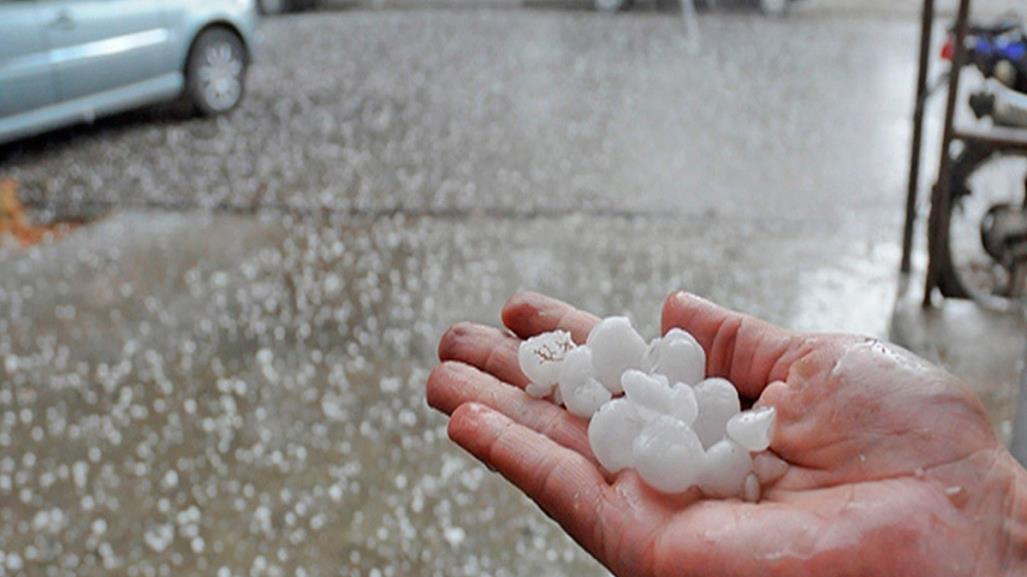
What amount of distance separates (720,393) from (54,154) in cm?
651

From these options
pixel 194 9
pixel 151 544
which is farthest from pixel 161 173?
pixel 151 544

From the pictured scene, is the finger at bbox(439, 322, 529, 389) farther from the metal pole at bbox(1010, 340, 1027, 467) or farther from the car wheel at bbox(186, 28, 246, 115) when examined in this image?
the car wheel at bbox(186, 28, 246, 115)

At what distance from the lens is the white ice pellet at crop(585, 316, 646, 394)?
2143 millimetres

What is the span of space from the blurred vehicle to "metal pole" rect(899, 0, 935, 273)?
10364 mm

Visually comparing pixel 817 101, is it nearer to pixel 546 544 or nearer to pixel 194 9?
pixel 194 9

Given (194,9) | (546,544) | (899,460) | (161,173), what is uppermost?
(194,9)

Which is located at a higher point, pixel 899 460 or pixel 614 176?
pixel 899 460

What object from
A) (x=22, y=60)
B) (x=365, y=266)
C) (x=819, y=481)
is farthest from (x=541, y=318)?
(x=22, y=60)

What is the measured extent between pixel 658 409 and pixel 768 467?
23 cm

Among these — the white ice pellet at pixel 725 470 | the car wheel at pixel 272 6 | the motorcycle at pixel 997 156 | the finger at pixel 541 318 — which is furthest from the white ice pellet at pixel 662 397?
the car wheel at pixel 272 6

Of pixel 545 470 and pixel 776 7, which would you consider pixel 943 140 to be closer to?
pixel 545 470

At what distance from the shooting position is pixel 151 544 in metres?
3.30

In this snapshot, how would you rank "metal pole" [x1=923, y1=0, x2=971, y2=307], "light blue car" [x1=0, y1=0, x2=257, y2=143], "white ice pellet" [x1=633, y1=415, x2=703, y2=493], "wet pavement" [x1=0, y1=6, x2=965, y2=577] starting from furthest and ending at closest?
1. "light blue car" [x1=0, y1=0, x2=257, y2=143]
2. "metal pole" [x1=923, y1=0, x2=971, y2=307]
3. "wet pavement" [x1=0, y1=6, x2=965, y2=577]
4. "white ice pellet" [x1=633, y1=415, x2=703, y2=493]

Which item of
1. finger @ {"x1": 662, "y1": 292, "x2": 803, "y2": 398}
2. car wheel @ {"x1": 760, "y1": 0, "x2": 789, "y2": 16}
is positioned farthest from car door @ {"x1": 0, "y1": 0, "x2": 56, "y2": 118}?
car wheel @ {"x1": 760, "y1": 0, "x2": 789, "y2": 16}
